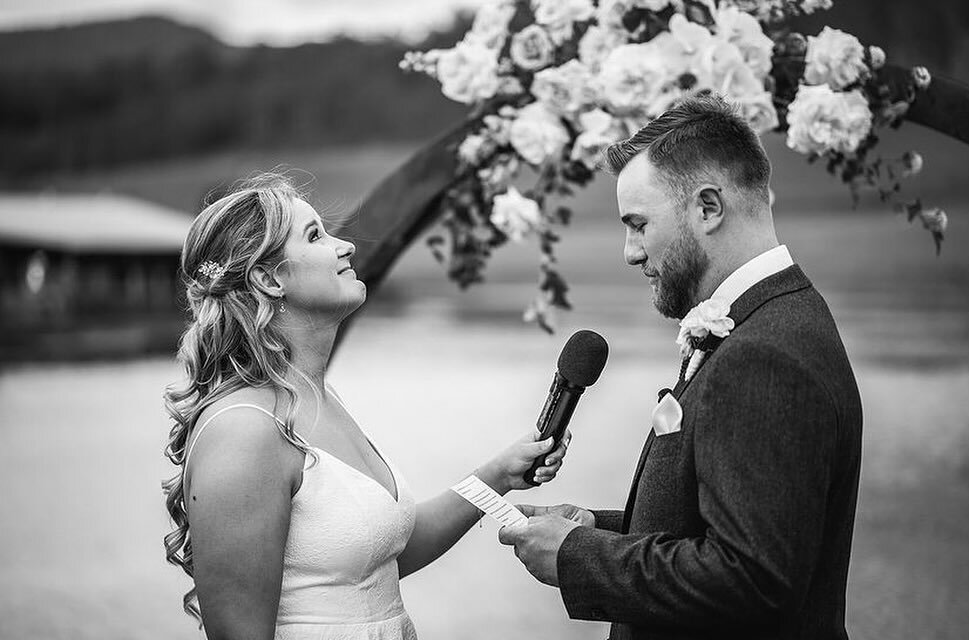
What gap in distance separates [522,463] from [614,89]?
2.41ft

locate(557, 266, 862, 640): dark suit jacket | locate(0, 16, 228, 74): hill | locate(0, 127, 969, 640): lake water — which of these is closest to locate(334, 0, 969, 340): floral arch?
locate(557, 266, 862, 640): dark suit jacket

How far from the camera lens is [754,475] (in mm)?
1307

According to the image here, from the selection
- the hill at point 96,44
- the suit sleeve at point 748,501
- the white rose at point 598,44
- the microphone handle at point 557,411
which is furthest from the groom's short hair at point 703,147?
the hill at point 96,44

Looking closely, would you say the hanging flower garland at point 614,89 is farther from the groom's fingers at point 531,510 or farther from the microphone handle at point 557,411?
the groom's fingers at point 531,510

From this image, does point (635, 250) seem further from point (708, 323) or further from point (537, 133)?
point (537, 133)

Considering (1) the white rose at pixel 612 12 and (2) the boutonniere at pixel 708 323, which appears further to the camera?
(1) the white rose at pixel 612 12

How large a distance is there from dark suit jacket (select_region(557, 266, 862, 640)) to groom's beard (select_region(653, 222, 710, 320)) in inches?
2.8

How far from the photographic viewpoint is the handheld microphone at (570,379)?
1.70 meters

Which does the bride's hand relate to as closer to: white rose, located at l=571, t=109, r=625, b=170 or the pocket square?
the pocket square

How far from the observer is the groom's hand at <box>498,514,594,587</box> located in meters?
1.48

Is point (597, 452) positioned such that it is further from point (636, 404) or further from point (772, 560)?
point (772, 560)

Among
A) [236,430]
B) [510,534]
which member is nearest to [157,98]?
[236,430]

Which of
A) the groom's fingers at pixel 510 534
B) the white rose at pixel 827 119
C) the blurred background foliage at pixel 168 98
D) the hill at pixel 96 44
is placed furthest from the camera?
the hill at pixel 96 44

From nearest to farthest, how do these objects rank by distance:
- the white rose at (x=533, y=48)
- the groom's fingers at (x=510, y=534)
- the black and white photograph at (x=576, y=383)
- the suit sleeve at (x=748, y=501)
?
1. the suit sleeve at (x=748, y=501)
2. the black and white photograph at (x=576, y=383)
3. the groom's fingers at (x=510, y=534)
4. the white rose at (x=533, y=48)
